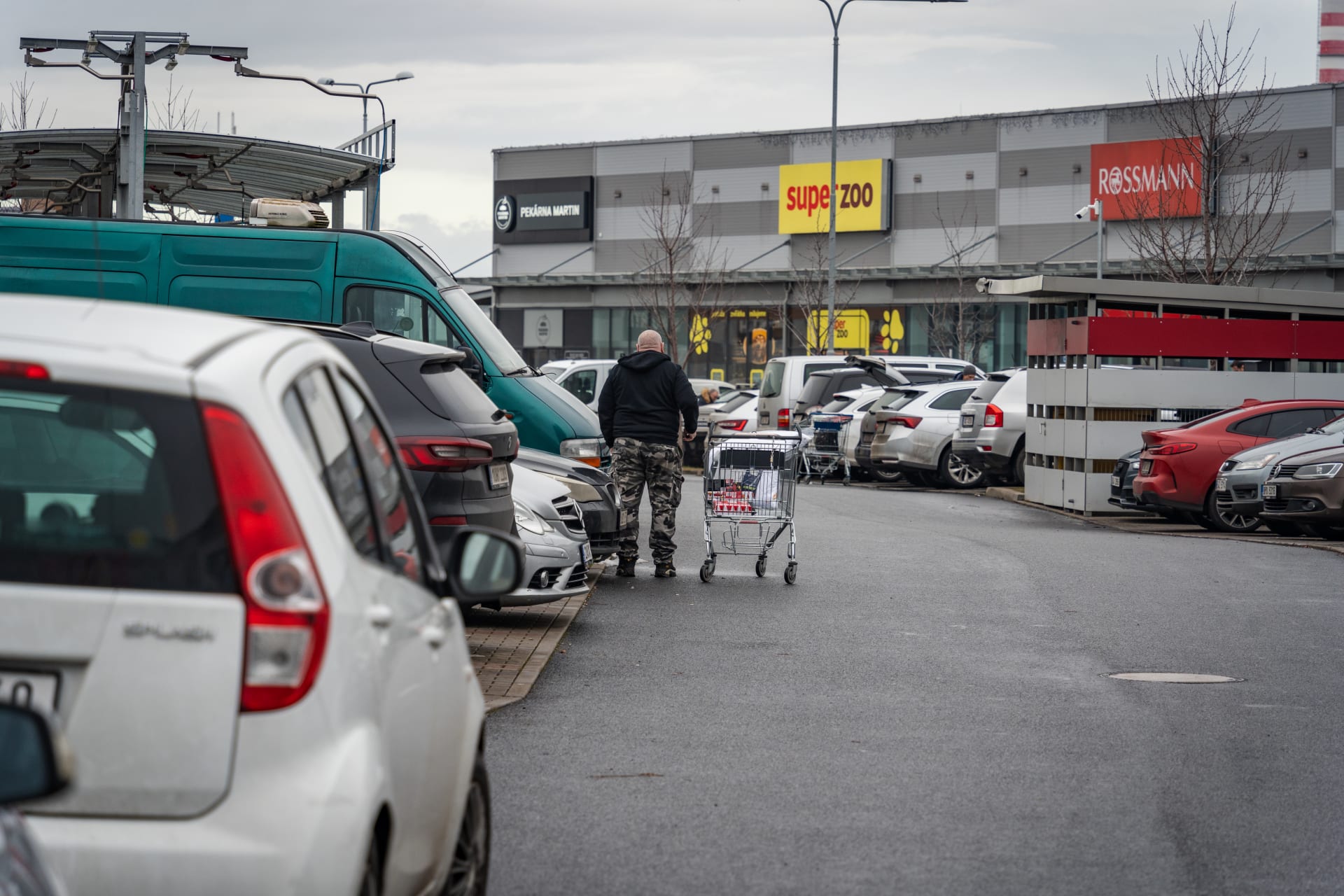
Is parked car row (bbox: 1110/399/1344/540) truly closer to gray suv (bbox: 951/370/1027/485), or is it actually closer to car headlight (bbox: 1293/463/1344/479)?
car headlight (bbox: 1293/463/1344/479)

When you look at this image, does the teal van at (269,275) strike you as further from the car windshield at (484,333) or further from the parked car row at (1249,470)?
the parked car row at (1249,470)

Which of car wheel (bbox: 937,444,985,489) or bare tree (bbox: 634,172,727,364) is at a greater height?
bare tree (bbox: 634,172,727,364)

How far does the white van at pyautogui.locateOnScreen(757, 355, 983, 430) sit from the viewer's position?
91.7ft

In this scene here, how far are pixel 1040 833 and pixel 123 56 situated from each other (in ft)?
43.2

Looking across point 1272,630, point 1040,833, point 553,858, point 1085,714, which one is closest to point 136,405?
point 553,858

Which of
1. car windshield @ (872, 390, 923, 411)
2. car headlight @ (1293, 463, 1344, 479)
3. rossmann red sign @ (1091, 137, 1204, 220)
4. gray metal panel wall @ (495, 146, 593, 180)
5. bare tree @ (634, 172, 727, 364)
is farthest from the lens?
gray metal panel wall @ (495, 146, 593, 180)

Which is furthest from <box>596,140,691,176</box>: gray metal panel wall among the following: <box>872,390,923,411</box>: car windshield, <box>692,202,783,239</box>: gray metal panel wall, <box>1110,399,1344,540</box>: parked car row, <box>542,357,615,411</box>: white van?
<box>1110,399,1344,540</box>: parked car row

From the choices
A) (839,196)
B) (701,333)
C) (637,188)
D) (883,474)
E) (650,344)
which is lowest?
(883,474)

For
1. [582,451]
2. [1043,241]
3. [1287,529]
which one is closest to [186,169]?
[582,451]

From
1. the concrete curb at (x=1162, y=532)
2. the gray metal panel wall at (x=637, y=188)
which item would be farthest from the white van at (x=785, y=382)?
the gray metal panel wall at (x=637, y=188)

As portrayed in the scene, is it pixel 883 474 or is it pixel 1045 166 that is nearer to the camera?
pixel 883 474

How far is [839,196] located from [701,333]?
7275 millimetres

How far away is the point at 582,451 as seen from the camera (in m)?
13.9

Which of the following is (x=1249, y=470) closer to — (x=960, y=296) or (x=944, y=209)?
(x=960, y=296)
